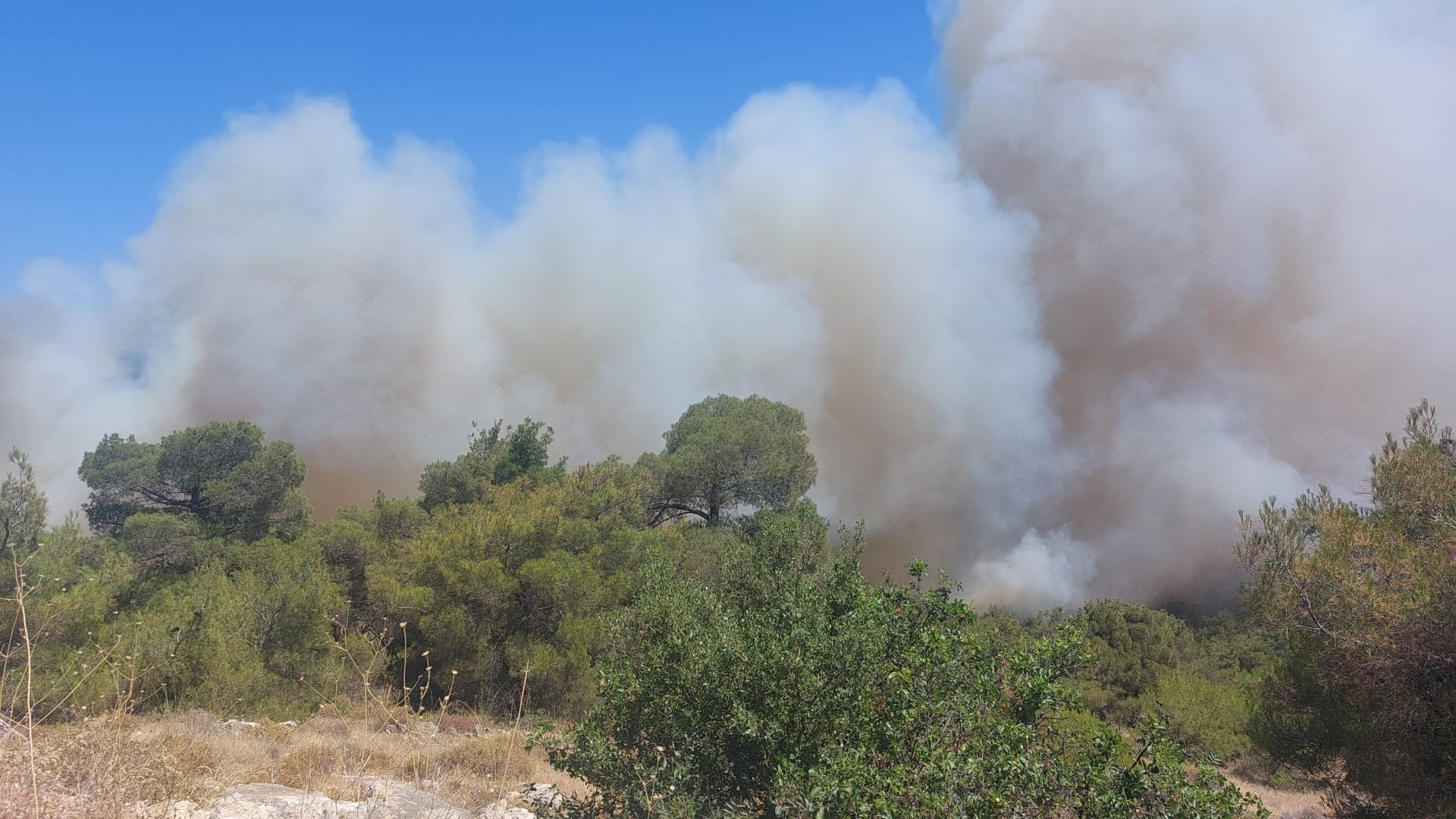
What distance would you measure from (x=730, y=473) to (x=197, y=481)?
11931 millimetres

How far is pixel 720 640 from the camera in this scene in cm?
381

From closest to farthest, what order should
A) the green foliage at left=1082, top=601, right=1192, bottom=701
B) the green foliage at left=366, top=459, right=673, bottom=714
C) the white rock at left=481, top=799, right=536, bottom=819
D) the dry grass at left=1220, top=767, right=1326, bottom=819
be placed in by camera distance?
1. the white rock at left=481, top=799, right=536, bottom=819
2. the dry grass at left=1220, top=767, right=1326, bottom=819
3. the green foliage at left=366, top=459, right=673, bottom=714
4. the green foliage at left=1082, top=601, right=1192, bottom=701

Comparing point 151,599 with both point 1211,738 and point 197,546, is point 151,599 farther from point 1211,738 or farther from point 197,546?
point 1211,738

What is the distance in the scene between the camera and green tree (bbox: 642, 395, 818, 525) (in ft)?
62.2

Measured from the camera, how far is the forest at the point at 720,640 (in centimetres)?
317

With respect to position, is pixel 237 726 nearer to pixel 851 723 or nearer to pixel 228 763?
pixel 228 763

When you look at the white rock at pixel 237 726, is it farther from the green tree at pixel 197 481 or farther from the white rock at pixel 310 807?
the green tree at pixel 197 481

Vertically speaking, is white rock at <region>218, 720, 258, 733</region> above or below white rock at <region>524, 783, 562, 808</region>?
below

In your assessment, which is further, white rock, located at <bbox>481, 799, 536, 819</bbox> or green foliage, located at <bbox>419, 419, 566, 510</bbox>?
green foliage, located at <bbox>419, 419, 566, 510</bbox>

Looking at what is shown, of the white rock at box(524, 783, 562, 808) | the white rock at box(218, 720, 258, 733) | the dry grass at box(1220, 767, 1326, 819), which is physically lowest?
the dry grass at box(1220, 767, 1326, 819)

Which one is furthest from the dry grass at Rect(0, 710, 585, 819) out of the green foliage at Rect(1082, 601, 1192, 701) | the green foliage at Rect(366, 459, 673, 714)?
the green foliage at Rect(1082, 601, 1192, 701)

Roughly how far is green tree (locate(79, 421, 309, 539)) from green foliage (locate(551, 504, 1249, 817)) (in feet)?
53.1

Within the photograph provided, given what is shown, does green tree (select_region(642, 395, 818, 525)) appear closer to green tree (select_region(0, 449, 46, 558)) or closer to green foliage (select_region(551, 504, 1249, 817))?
green tree (select_region(0, 449, 46, 558))

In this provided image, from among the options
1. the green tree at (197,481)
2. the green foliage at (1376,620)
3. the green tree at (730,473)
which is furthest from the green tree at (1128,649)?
the green tree at (197,481)
